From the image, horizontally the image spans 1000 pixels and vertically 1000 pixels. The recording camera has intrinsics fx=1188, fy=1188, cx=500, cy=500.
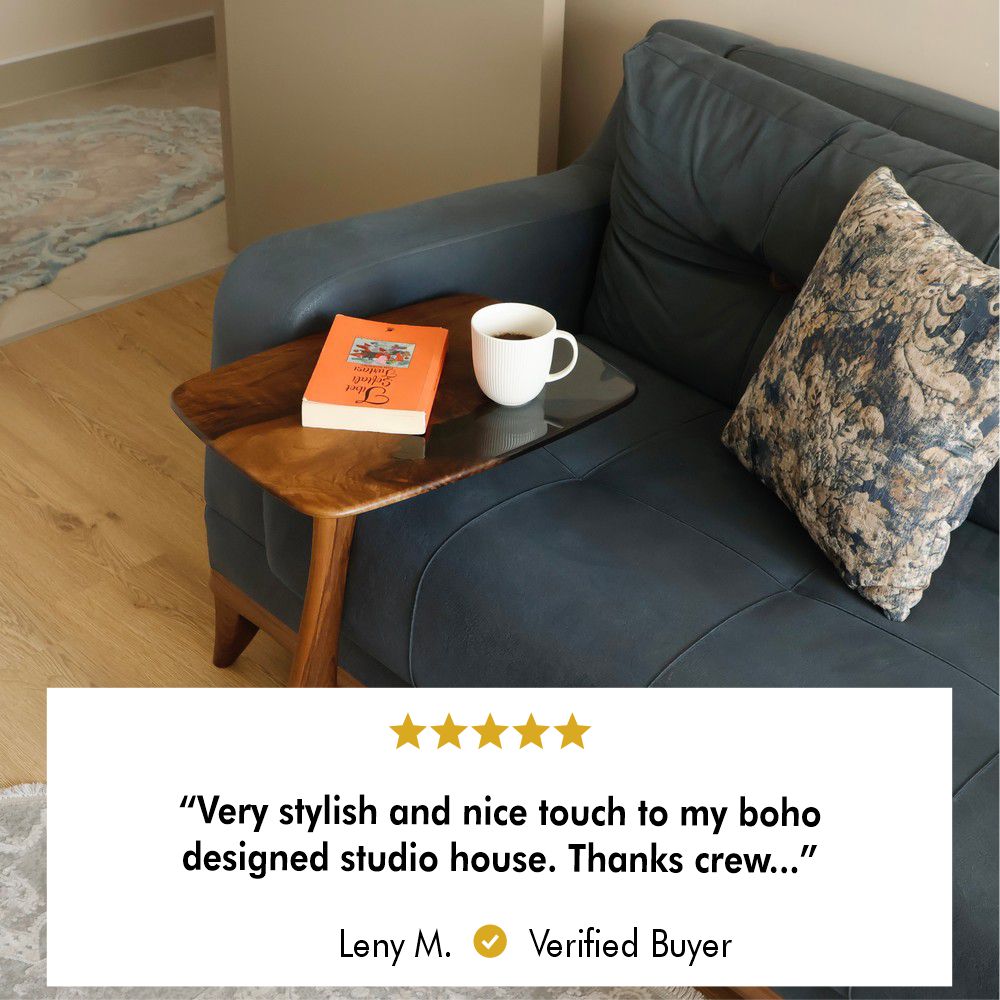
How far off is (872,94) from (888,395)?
60 cm

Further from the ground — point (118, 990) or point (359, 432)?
point (359, 432)

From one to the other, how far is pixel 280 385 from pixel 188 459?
939 millimetres

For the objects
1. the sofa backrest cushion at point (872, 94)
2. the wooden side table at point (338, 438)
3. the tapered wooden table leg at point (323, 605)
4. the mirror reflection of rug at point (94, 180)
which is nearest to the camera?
the wooden side table at point (338, 438)

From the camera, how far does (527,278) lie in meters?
1.72

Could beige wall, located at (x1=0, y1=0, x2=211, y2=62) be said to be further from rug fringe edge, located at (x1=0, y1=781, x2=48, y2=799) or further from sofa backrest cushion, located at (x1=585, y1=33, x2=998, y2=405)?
rug fringe edge, located at (x1=0, y1=781, x2=48, y2=799)

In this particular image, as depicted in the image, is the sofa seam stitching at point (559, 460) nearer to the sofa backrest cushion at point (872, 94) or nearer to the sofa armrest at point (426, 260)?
the sofa armrest at point (426, 260)

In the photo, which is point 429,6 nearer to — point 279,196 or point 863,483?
point 279,196

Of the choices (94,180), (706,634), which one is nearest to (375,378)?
(706,634)

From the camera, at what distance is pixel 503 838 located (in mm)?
1226

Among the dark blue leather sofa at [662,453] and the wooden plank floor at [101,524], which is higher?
the dark blue leather sofa at [662,453]

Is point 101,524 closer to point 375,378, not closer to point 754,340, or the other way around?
point 375,378

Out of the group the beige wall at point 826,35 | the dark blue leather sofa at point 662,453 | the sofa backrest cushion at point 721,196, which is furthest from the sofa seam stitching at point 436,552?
the beige wall at point 826,35

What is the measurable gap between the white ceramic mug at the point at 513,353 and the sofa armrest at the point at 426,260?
0.24 m

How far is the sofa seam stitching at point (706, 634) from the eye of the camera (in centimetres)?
119
